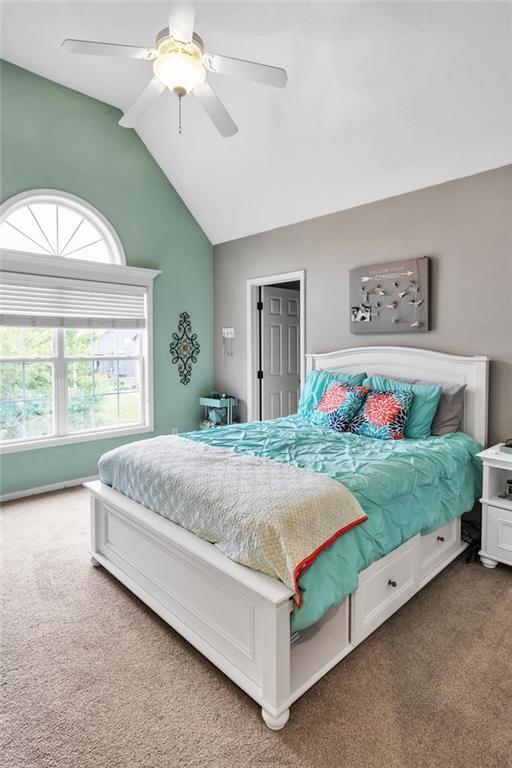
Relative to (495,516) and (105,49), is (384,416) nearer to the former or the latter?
(495,516)

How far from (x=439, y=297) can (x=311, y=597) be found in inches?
103

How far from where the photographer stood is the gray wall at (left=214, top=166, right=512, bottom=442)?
3.09 metres

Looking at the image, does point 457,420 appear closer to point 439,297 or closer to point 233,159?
point 439,297

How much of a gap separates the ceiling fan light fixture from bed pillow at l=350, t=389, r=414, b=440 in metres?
2.22

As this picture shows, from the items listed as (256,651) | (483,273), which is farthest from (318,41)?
(256,651)

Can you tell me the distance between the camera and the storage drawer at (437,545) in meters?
2.49

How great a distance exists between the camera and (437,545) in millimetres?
2631

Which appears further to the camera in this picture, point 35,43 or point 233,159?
point 233,159

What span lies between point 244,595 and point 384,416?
1.73 m

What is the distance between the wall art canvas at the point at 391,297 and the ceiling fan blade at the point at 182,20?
2239 millimetres

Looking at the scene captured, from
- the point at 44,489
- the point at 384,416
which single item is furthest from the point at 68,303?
the point at 384,416

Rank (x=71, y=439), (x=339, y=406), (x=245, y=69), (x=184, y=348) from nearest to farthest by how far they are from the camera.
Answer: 1. (x=245, y=69)
2. (x=339, y=406)
3. (x=71, y=439)
4. (x=184, y=348)

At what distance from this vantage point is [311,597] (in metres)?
1.63

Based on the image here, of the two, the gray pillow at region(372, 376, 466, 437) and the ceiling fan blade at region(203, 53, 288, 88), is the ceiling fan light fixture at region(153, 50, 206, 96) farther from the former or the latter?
the gray pillow at region(372, 376, 466, 437)
